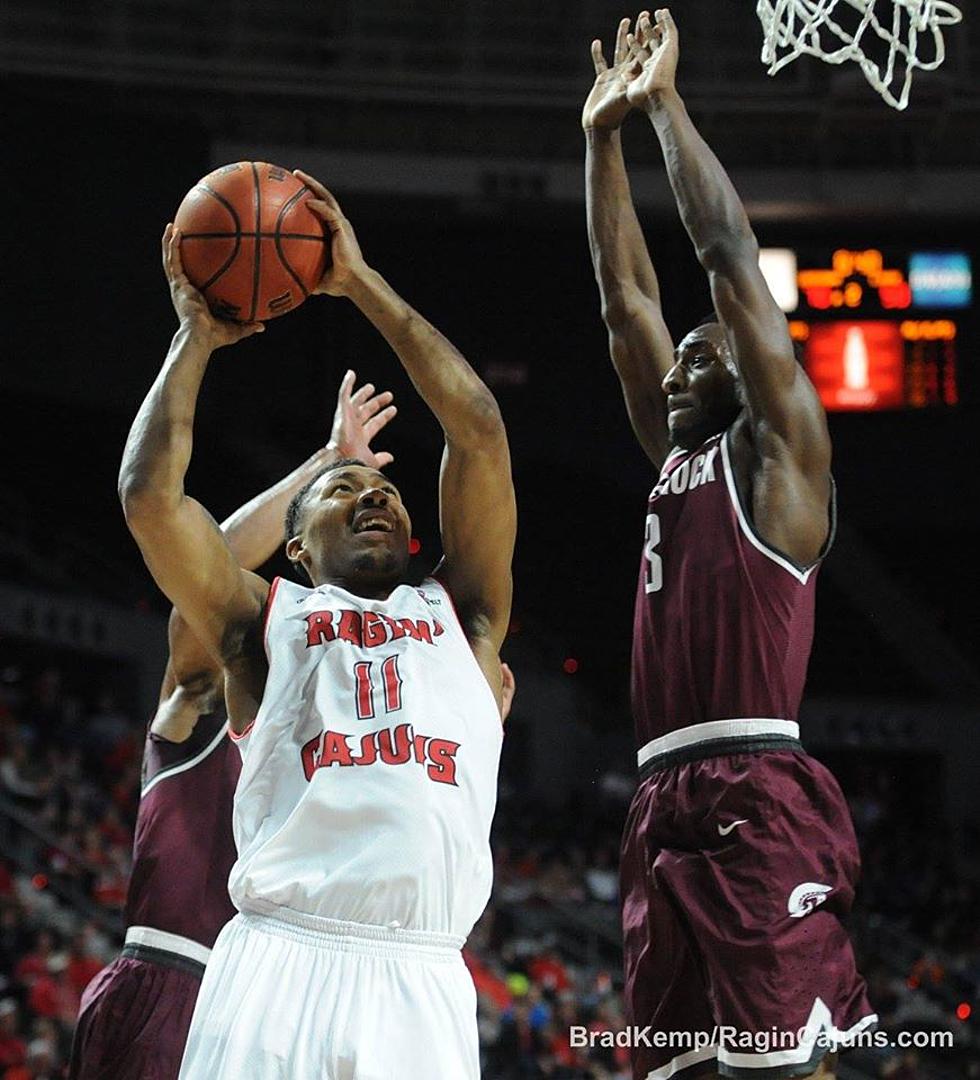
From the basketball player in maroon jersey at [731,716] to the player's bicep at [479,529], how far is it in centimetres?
35

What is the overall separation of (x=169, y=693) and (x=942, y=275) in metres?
10.5

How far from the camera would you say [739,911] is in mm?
3576

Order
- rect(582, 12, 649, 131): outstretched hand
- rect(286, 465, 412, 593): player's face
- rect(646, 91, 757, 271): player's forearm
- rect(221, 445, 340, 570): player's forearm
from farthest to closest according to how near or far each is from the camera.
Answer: rect(221, 445, 340, 570): player's forearm → rect(582, 12, 649, 131): outstretched hand → rect(646, 91, 757, 271): player's forearm → rect(286, 465, 412, 593): player's face

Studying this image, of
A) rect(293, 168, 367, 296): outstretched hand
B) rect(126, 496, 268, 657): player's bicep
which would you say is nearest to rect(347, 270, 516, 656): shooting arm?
rect(293, 168, 367, 296): outstretched hand

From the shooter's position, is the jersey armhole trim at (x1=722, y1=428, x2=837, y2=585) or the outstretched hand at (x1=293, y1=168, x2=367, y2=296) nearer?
the jersey armhole trim at (x1=722, y1=428, x2=837, y2=585)

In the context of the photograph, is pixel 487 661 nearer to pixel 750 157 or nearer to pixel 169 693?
pixel 169 693

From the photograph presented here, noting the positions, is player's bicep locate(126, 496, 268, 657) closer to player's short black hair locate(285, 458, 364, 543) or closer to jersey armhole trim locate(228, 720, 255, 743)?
jersey armhole trim locate(228, 720, 255, 743)

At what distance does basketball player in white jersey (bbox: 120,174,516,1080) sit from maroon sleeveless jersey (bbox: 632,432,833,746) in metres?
0.35

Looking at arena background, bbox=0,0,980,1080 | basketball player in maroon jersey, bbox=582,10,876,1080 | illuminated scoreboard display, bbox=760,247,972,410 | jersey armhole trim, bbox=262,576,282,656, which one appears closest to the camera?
basketball player in maroon jersey, bbox=582,10,876,1080

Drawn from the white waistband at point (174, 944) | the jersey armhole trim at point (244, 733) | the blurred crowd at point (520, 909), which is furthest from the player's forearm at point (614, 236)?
the blurred crowd at point (520, 909)

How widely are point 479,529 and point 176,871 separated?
1592mm

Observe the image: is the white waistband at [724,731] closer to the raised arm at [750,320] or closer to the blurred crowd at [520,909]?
the raised arm at [750,320]

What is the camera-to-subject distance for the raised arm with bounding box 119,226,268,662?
141 inches

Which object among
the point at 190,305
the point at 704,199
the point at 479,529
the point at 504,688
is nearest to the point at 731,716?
the point at 504,688
